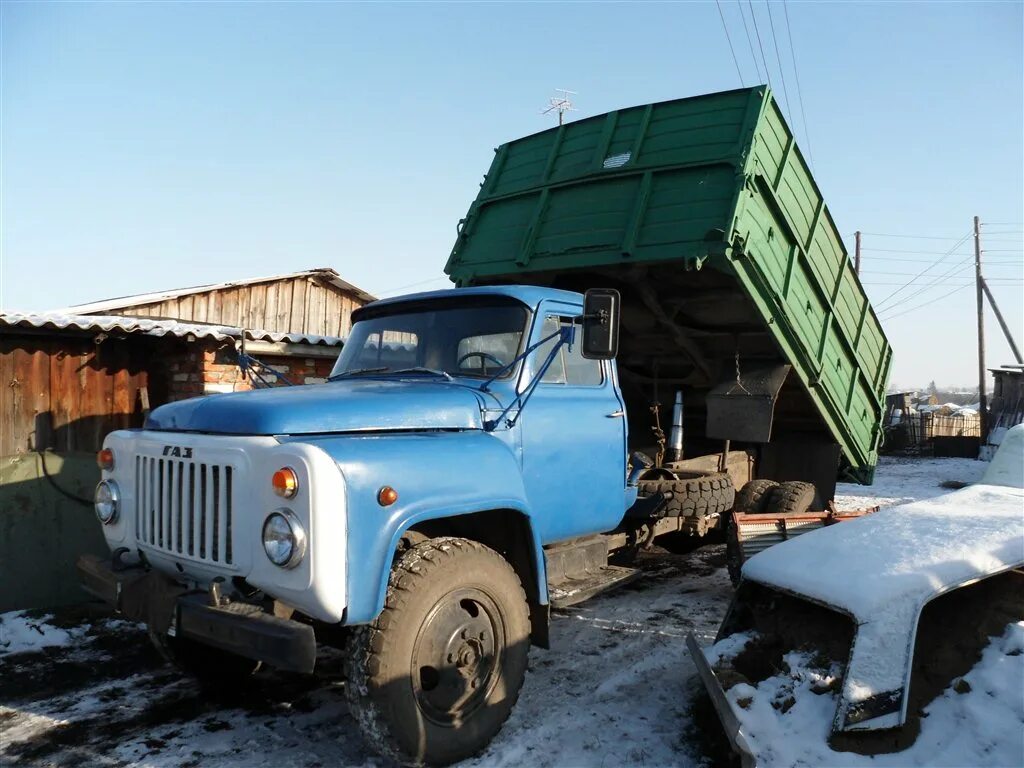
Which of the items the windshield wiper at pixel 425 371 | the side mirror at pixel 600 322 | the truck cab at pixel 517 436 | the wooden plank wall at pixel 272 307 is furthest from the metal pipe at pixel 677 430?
the wooden plank wall at pixel 272 307

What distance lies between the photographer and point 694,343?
639 cm

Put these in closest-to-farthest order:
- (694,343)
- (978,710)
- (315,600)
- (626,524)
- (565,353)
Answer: (315,600) → (978,710) → (565,353) → (626,524) → (694,343)

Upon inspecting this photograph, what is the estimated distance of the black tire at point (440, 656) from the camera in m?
2.96

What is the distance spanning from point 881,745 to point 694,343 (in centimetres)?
388

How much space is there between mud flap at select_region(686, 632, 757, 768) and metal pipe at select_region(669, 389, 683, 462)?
268 centimetres

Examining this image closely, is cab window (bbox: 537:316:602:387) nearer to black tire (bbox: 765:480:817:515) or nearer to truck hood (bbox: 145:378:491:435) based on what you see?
truck hood (bbox: 145:378:491:435)

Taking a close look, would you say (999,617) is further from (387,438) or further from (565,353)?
(387,438)

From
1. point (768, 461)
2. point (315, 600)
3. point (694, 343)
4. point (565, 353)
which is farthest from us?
point (768, 461)

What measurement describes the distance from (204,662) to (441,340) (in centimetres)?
218

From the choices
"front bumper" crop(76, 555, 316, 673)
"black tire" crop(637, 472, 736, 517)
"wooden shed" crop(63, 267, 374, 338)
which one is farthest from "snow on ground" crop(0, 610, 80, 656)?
"wooden shed" crop(63, 267, 374, 338)

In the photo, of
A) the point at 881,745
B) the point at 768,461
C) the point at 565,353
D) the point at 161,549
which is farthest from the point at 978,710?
the point at 768,461

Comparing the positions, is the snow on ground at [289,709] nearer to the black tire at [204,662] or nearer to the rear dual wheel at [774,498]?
the black tire at [204,662]

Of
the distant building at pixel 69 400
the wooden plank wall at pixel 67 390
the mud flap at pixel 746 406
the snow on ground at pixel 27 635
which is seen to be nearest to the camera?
the snow on ground at pixel 27 635

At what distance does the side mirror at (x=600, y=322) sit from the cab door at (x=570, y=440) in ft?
1.00
